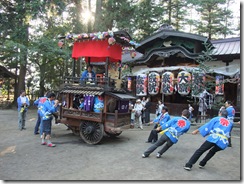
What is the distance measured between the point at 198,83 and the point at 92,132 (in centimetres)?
646

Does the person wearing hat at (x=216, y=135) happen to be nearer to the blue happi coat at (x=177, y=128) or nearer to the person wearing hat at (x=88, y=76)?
the blue happi coat at (x=177, y=128)

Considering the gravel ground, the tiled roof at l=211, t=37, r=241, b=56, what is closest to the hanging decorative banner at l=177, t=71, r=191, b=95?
the tiled roof at l=211, t=37, r=241, b=56

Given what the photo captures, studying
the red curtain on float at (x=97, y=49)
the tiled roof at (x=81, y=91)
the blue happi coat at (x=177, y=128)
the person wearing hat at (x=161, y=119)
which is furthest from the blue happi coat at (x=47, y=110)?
the blue happi coat at (x=177, y=128)

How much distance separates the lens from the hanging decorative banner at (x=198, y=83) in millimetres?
10884

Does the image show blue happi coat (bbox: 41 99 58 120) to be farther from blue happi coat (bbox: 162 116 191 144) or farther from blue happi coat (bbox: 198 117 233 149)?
blue happi coat (bbox: 198 117 233 149)

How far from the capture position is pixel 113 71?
948 centimetres

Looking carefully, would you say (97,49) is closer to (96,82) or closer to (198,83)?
(96,82)

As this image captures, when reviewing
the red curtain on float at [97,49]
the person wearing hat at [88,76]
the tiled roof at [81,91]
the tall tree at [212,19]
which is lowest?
the tiled roof at [81,91]

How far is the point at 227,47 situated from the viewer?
1440 cm

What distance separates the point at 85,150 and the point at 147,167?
8.09 feet

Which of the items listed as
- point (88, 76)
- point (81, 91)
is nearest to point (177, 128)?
point (81, 91)

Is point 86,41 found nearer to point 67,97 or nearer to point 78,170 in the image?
point 67,97

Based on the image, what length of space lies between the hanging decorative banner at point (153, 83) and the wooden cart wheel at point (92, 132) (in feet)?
23.7

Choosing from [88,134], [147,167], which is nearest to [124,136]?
[88,134]
